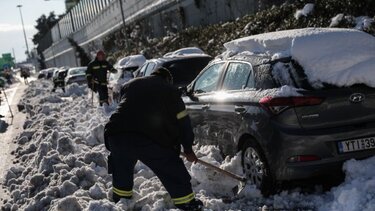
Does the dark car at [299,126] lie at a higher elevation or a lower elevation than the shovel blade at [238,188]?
higher

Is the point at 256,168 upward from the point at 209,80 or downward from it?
downward

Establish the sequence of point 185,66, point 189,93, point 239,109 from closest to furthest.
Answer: point 239,109
point 189,93
point 185,66

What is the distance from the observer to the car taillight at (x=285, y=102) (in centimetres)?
512

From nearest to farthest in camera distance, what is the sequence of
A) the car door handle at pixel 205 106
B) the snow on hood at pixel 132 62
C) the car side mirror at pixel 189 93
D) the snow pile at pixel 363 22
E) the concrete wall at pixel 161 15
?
the car door handle at pixel 205 106 → the car side mirror at pixel 189 93 → the snow pile at pixel 363 22 → the snow on hood at pixel 132 62 → the concrete wall at pixel 161 15

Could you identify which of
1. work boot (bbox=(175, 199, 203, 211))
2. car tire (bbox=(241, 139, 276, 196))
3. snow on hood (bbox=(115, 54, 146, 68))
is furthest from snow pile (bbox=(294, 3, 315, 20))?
work boot (bbox=(175, 199, 203, 211))

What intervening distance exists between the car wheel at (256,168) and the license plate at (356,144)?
31.5 inches

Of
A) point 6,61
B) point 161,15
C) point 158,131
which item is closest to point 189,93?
point 158,131

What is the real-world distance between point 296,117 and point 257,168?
83 centimetres

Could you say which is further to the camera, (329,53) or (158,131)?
(329,53)

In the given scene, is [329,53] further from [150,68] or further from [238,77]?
[150,68]

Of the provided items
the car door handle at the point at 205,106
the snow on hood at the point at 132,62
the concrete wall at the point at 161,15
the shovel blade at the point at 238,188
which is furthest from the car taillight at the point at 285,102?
the concrete wall at the point at 161,15

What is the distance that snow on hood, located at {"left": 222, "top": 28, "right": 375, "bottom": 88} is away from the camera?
526 cm

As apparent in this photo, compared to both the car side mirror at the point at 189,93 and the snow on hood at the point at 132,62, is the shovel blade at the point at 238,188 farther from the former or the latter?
the snow on hood at the point at 132,62

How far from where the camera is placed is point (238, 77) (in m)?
6.32
